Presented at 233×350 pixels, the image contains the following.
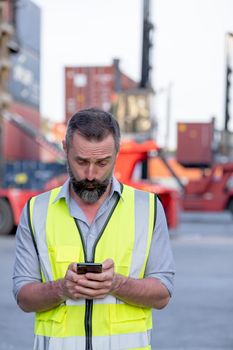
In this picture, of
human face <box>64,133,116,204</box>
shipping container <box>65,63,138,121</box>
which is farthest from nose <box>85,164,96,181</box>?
shipping container <box>65,63,138,121</box>

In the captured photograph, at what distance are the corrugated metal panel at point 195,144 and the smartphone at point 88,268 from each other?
23.0 meters

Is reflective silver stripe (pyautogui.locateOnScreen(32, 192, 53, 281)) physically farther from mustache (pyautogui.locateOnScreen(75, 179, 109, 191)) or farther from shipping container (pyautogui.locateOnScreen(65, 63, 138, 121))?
shipping container (pyautogui.locateOnScreen(65, 63, 138, 121))

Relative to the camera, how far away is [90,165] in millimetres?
2613

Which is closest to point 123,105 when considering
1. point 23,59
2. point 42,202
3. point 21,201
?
point 21,201

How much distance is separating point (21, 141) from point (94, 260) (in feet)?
99.6

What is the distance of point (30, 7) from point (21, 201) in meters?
18.9

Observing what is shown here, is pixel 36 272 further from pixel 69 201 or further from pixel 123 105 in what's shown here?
pixel 123 105

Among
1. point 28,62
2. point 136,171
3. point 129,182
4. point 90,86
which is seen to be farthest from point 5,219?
point 28,62

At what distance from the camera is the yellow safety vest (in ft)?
8.59

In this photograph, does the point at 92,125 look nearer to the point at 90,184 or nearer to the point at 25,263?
the point at 90,184

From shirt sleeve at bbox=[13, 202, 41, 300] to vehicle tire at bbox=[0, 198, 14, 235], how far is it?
15144mm

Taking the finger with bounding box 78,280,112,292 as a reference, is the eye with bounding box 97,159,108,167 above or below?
above

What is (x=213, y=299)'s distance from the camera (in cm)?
968

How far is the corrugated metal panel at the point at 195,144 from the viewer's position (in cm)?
2541
